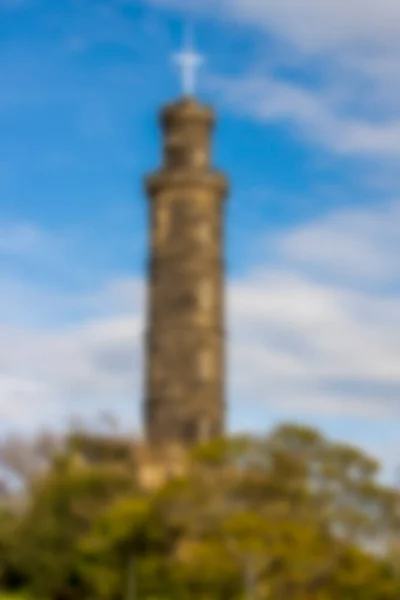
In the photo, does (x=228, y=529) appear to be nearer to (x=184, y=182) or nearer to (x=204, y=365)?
(x=204, y=365)

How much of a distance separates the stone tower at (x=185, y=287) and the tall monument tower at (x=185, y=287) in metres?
0.03

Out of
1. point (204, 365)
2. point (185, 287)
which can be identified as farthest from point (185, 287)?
point (204, 365)

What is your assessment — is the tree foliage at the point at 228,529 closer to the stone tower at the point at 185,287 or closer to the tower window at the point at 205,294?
the stone tower at the point at 185,287

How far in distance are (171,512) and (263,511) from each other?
97.7 inches

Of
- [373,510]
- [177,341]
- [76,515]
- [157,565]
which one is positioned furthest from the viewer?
[177,341]

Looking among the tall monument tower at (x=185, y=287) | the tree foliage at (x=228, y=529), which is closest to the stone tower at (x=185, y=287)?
the tall monument tower at (x=185, y=287)

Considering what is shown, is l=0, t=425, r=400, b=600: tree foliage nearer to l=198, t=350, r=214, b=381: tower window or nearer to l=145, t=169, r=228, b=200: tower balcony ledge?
l=198, t=350, r=214, b=381: tower window

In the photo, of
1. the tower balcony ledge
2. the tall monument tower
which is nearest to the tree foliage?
the tall monument tower

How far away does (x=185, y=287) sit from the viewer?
5059cm

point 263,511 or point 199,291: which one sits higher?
point 199,291

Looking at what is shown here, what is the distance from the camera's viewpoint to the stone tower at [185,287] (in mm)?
49750

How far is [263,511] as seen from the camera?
34594 millimetres

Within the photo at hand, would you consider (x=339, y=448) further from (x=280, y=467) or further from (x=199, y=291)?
(x=199, y=291)

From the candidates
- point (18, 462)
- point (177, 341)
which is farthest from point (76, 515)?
point (177, 341)
